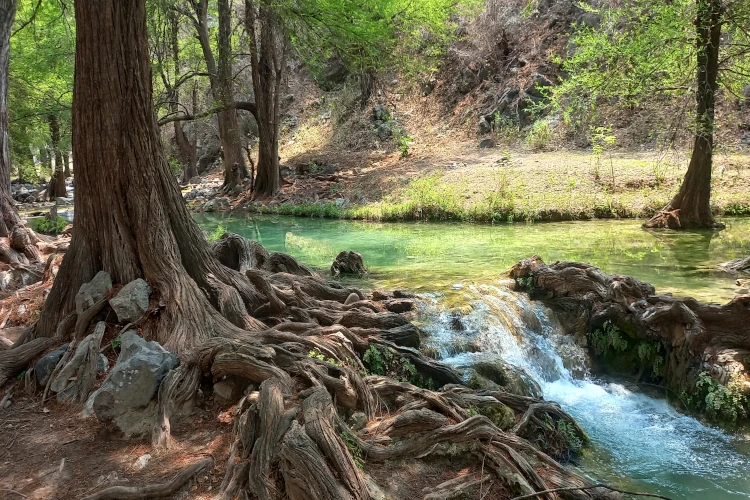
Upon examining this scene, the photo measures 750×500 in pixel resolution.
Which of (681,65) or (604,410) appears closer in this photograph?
(604,410)

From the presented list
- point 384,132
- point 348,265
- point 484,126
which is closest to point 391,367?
point 348,265

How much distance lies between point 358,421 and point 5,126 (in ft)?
30.4

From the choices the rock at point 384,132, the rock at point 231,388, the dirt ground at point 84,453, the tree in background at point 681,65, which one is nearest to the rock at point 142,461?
the dirt ground at point 84,453

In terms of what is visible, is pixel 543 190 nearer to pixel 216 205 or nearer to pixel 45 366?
pixel 216 205

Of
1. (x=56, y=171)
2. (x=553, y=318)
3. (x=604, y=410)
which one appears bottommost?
(x=604, y=410)

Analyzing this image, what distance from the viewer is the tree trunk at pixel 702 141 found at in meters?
11.3

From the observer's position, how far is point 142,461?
12.0 feet

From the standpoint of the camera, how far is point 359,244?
14430mm

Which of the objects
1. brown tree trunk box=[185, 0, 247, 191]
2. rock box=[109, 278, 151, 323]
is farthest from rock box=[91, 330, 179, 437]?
brown tree trunk box=[185, 0, 247, 191]

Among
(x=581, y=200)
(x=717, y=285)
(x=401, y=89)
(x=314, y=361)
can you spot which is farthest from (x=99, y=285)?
(x=401, y=89)

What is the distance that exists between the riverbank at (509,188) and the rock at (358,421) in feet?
42.4

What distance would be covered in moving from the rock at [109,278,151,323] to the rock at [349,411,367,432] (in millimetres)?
2303

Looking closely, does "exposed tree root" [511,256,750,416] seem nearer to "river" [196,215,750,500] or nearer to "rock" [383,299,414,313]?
"river" [196,215,750,500]

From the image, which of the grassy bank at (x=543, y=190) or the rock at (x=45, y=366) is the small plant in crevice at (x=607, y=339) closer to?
the rock at (x=45, y=366)
